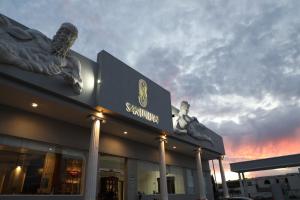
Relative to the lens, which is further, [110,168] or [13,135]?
[110,168]

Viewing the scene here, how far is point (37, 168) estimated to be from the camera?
13.0 m

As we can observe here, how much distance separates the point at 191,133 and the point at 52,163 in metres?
13.3

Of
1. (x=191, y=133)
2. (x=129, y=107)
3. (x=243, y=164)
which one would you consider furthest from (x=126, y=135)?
(x=243, y=164)

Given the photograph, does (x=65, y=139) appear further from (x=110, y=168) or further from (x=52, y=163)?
(x=110, y=168)

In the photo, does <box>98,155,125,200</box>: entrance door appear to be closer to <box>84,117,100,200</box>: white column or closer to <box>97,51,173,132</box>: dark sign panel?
<box>84,117,100,200</box>: white column

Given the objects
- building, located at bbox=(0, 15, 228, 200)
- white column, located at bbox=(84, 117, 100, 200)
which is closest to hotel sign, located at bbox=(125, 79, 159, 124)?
building, located at bbox=(0, 15, 228, 200)

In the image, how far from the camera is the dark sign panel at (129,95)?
45.4 feet

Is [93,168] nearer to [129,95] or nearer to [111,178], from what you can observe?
[129,95]

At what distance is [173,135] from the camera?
1992 cm

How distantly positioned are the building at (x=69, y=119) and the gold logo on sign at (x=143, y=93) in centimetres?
8

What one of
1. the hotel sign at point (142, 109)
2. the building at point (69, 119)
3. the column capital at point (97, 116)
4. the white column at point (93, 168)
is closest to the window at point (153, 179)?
the building at point (69, 119)

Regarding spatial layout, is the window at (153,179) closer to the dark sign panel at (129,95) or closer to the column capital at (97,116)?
the dark sign panel at (129,95)

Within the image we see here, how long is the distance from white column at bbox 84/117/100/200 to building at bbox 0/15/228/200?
5 centimetres

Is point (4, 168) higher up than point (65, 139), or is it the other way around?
point (65, 139)
